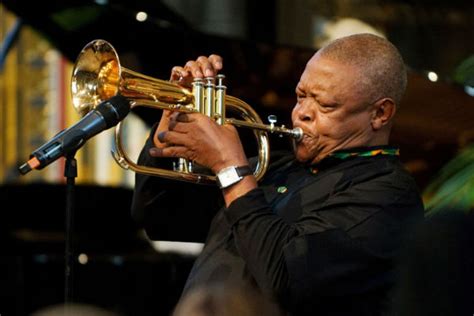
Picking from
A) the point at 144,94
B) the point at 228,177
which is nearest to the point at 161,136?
the point at 144,94

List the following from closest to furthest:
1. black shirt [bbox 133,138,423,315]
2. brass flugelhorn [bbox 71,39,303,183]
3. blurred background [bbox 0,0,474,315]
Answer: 1. black shirt [bbox 133,138,423,315]
2. brass flugelhorn [bbox 71,39,303,183]
3. blurred background [bbox 0,0,474,315]

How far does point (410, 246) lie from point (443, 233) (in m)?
0.08

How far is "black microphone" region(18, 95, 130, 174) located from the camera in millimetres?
3574

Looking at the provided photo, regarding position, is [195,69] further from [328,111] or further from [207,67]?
[328,111]

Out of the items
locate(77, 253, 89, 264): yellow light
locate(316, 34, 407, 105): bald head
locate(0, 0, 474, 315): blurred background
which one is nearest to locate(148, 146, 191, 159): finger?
locate(316, 34, 407, 105): bald head

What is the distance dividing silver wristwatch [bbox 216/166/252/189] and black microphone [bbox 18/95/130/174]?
1.65 feet

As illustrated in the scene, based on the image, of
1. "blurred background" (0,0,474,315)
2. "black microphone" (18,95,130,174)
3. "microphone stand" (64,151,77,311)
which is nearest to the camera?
"black microphone" (18,95,130,174)

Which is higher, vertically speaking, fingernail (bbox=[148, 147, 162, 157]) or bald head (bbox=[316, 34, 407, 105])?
bald head (bbox=[316, 34, 407, 105])

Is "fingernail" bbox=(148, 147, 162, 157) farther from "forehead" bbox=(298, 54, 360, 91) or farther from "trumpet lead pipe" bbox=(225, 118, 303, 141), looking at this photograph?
"forehead" bbox=(298, 54, 360, 91)

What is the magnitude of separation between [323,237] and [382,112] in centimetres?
72

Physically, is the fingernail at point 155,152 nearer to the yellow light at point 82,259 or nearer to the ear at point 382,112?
the ear at point 382,112

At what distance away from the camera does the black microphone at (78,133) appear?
11.7 feet

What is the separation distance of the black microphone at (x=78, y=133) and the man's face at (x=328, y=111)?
2.91ft

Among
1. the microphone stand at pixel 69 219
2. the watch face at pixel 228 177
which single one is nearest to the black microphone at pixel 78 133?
the microphone stand at pixel 69 219
